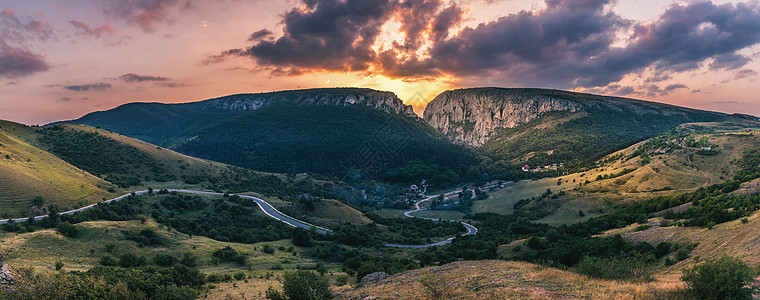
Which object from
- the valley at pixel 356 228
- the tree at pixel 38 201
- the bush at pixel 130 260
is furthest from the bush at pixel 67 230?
the tree at pixel 38 201

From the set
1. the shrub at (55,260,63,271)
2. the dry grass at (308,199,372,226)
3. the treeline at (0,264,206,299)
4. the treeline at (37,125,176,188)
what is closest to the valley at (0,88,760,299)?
the treeline at (0,264,206,299)

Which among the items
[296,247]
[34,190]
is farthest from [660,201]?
[34,190]

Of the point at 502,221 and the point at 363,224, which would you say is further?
the point at 502,221

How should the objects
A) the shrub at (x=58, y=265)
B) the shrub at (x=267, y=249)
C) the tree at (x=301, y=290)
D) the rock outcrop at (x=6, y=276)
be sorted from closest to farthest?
the rock outcrop at (x=6, y=276) → the tree at (x=301, y=290) → the shrub at (x=58, y=265) → the shrub at (x=267, y=249)

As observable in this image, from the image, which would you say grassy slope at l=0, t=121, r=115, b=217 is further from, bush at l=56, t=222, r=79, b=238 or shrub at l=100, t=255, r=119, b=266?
shrub at l=100, t=255, r=119, b=266

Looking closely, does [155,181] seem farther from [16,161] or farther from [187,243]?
[187,243]

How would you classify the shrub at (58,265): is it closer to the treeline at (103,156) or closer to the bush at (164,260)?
the bush at (164,260)
